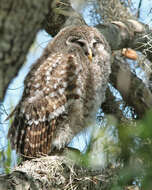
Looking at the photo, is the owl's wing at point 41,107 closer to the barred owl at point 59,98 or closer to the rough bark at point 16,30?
the barred owl at point 59,98

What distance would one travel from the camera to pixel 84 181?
2.91 m

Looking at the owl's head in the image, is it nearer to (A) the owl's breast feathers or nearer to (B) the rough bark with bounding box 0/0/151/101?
(A) the owl's breast feathers

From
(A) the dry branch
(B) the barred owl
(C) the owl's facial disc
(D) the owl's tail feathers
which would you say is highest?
(C) the owl's facial disc

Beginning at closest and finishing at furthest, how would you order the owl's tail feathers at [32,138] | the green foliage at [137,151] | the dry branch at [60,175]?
the green foliage at [137,151] → the dry branch at [60,175] → the owl's tail feathers at [32,138]

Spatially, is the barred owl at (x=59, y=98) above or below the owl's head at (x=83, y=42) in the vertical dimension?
below

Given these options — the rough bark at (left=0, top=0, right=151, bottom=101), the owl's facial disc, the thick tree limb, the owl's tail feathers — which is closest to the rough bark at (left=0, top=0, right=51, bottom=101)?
the rough bark at (left=0, top=0, right=151, bottom=101)

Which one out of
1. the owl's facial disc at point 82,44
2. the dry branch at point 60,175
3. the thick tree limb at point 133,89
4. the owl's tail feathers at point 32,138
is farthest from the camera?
the thick tree limb at point 133,89

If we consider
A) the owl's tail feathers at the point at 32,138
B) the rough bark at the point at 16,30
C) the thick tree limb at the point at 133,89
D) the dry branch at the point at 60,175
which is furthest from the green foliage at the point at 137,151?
the thick tree limb at the point at 133,89

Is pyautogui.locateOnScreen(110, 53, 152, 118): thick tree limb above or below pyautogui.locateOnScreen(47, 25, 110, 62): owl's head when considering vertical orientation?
below

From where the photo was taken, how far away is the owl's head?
3.61 meters

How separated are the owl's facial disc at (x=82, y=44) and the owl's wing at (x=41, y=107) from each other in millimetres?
274

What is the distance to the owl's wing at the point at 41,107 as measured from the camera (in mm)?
3080

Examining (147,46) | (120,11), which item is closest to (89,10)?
(120,11)

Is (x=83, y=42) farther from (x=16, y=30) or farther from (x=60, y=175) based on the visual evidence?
(x=16, y=30)
